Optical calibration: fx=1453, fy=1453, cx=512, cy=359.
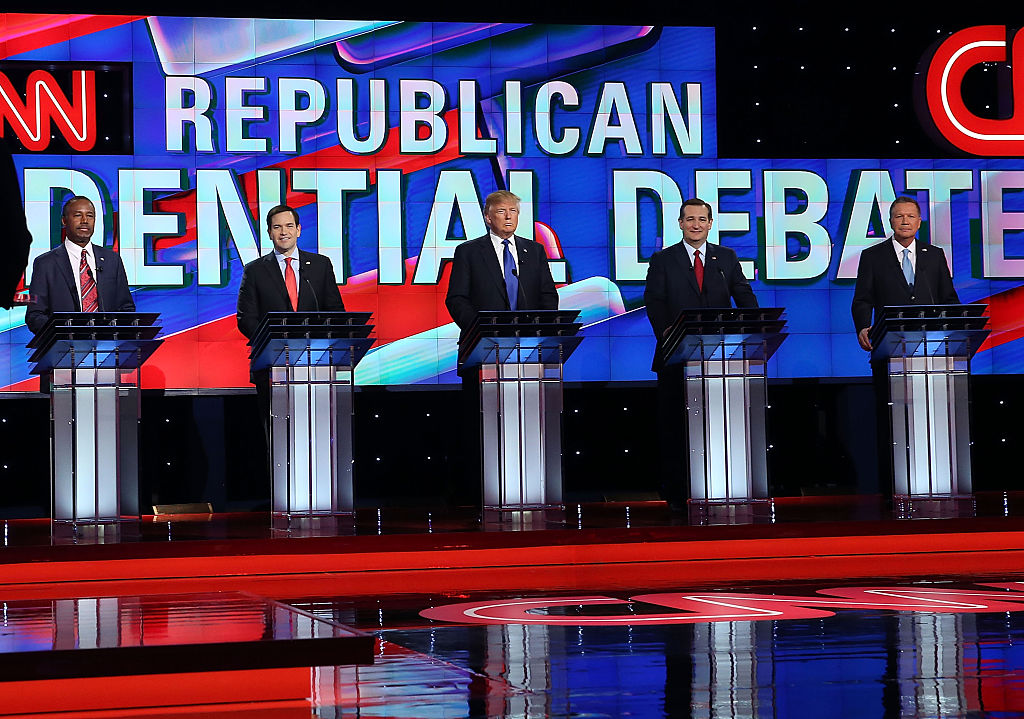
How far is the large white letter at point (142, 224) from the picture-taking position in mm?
9062

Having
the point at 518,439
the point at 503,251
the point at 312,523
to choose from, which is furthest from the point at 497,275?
the point at 312,523

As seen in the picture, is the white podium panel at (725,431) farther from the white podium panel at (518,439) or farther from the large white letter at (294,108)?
the large white letter at (294,108)

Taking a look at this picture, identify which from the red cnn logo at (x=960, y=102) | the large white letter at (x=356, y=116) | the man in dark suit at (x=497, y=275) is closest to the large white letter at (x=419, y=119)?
the large white letter at (x=356, y=116)

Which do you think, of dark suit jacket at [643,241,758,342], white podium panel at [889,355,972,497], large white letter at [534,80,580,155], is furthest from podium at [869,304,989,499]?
large white letter at [534,80,580,155]

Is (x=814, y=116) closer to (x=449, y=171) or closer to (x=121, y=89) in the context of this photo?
(x=449, y=171)

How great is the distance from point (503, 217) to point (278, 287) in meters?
1.26

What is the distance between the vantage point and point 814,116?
388 inches

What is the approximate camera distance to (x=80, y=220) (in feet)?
24.1

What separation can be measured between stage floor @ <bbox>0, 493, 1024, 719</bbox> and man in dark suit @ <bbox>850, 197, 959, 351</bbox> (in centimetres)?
117

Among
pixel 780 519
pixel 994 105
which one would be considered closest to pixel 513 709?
pixel 780 519

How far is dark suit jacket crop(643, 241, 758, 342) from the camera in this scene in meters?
7.81

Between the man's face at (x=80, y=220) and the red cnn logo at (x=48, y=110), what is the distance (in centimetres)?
189

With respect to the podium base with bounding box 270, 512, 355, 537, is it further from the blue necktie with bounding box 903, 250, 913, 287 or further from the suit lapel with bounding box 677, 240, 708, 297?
the blue necktie with bounding box 903, 250, 913, 287

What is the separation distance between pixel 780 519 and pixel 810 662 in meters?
3.22
